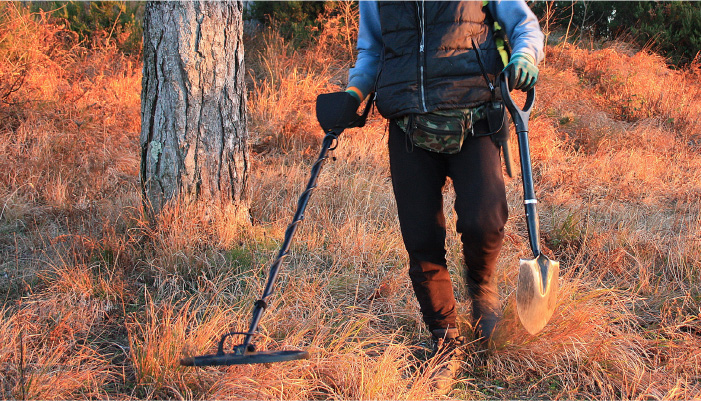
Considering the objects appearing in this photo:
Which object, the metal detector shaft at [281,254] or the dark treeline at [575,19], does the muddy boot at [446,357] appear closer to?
the metal detector shaft at [281,254]

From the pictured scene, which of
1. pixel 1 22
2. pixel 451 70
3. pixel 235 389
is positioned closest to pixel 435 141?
pixel 451 70

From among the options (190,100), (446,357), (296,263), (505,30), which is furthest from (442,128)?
(190,100)

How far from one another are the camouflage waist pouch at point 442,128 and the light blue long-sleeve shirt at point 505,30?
33 centimetres

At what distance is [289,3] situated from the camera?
808 cm

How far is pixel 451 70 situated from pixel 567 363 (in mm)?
1549

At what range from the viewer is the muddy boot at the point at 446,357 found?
2438 mm

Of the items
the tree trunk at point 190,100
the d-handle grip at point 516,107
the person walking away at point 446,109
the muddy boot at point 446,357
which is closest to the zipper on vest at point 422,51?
the person walking away at point 446,109

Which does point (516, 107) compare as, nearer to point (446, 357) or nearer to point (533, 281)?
point (533, 281)

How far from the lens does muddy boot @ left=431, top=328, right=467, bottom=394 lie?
244 cm

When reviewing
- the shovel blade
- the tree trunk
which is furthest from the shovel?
the tree trunk

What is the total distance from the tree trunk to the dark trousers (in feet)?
5.10

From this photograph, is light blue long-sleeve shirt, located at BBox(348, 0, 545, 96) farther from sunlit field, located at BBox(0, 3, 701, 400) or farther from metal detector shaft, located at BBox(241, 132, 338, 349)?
sunlit field, located at BBox(0, 3, 701, 400)

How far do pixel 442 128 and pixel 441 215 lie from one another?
0.43 m

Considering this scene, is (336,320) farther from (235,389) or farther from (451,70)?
(451,70)
